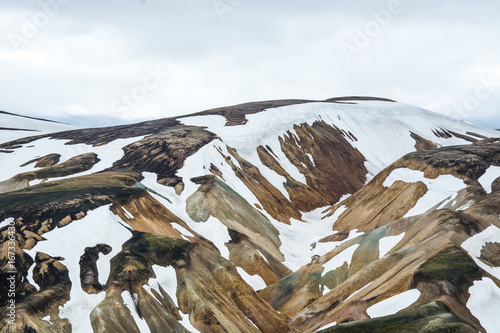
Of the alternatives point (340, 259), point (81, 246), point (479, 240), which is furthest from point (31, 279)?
point (479, 240)

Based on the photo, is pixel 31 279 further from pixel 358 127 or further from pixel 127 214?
pixel 358 127

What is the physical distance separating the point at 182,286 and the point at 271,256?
19257 millimetres

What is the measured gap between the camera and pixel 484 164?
2539 inches

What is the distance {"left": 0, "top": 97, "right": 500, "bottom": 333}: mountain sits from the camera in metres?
29.6

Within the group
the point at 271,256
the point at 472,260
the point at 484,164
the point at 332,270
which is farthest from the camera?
the point at 484,164

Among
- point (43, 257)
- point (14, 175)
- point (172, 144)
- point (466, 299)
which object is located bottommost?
point (466, 299)

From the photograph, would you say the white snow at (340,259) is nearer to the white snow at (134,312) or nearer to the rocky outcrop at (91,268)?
the white snow at (134,312)

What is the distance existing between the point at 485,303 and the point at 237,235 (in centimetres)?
3039

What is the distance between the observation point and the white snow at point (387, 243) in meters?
43.8

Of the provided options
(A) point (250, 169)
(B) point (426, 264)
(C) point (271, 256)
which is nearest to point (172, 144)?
(A) point (250, 169)

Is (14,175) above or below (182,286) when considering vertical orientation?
above

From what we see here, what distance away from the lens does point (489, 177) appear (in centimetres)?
6138

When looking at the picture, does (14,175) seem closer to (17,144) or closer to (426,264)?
(17,144)

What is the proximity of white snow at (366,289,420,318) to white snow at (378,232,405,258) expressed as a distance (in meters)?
14.3
